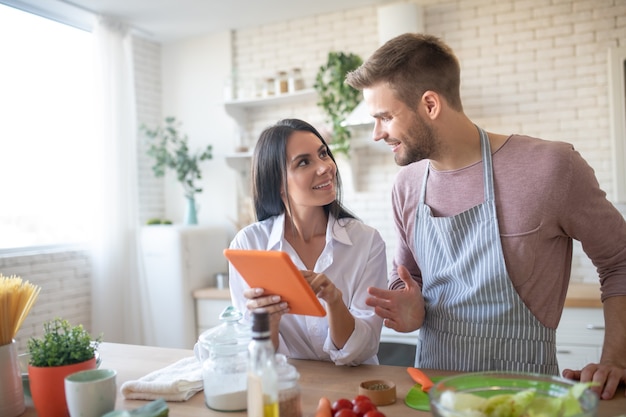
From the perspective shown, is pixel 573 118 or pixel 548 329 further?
pixel 573 118

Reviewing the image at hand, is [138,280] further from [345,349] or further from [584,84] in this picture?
[584,84]

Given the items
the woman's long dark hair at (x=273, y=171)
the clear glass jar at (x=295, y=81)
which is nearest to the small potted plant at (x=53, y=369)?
the woman's long dark hair at (x=273, y=171)

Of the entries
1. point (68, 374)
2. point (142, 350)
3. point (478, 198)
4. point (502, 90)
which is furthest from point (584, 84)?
point (68, 374)

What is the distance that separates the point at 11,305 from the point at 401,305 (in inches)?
44.5

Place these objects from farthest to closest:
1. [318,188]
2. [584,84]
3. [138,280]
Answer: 1. [138,280]
2. [584,84]
3. [318,188]

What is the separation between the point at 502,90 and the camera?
411cm

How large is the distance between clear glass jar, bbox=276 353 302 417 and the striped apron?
73 centimetres

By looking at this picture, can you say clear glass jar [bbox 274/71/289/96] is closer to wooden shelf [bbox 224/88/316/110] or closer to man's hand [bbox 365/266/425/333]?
wooden shelf [bbox 224/88/316/110]

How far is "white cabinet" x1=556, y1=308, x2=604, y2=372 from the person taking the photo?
3328 mm

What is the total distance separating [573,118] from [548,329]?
2.65 meters

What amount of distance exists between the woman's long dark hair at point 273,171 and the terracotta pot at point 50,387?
3.36 ft

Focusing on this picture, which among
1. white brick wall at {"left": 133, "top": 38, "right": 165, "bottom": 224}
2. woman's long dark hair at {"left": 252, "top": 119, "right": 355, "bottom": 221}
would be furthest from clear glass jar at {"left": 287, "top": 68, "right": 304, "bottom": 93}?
woman's long dark hair at {"left": 252, "top": 119, "right": 355, "bottom": 221}

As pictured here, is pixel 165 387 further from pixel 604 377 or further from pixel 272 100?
pixel 272 100

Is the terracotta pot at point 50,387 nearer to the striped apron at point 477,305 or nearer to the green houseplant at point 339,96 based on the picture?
the striped apron at point 477,305
